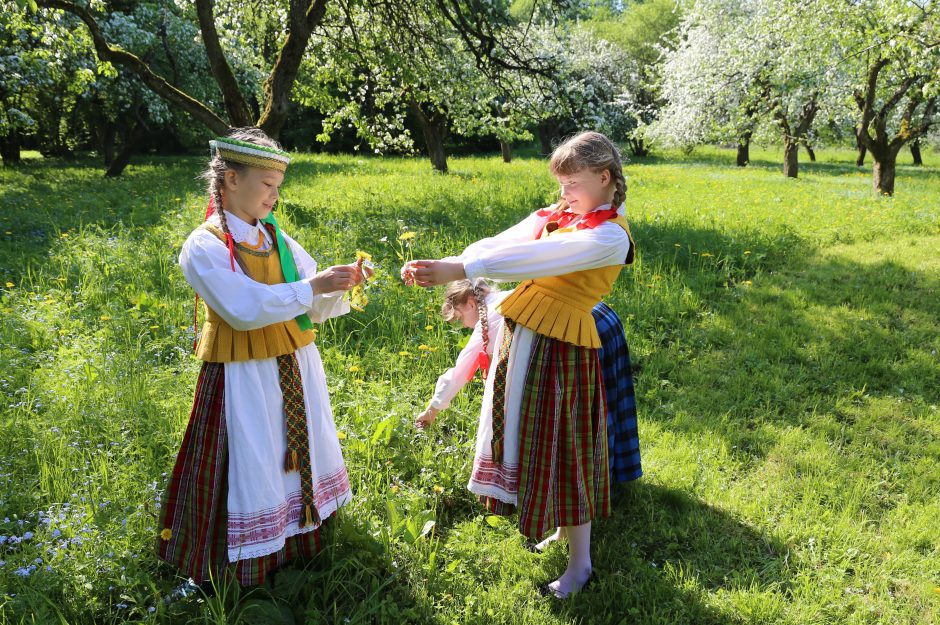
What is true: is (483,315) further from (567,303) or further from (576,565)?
(576,565)

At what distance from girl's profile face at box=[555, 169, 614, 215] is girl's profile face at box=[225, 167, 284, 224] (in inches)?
42.3

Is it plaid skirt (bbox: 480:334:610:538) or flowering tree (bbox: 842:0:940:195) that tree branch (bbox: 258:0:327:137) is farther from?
flowering tree (bbox: 842:0:940:195)

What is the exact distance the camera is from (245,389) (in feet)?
7.00

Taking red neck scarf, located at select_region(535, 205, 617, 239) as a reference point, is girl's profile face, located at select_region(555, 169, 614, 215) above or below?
above

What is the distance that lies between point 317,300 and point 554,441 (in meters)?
1.10

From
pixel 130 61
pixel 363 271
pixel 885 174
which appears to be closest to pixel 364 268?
pixel 363 271

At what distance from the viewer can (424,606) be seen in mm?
2406

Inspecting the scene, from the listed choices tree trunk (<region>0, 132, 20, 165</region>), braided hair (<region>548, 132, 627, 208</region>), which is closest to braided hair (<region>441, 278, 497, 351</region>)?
braided hair (<region>548, 132, 627, 208</region>)

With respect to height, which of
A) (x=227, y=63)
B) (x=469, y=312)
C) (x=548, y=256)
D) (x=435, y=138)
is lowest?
(x=469, y=312)

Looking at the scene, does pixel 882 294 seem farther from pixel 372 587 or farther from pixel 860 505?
pixel 372 587

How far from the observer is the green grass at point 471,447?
242cm

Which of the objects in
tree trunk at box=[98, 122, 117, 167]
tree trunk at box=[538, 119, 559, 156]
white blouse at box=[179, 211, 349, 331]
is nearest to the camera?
white blouse at box=[179, 211, 349, 331]

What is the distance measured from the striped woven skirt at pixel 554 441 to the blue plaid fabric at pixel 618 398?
450mm

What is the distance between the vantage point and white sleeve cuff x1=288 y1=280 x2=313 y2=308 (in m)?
2.11
